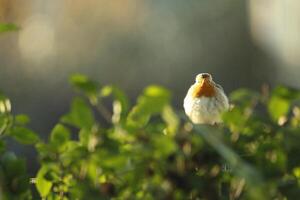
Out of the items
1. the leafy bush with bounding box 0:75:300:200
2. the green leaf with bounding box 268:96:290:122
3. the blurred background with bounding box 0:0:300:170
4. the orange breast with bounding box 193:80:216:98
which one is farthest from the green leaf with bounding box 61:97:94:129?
the blurred background with bounding box 0:0:300:170

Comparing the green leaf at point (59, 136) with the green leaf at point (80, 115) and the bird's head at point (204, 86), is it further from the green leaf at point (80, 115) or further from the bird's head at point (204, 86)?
the bird's head at point (204, 86)

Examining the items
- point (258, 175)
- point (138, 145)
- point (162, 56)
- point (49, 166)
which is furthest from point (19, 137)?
point (162, 56)

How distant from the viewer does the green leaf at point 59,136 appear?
2.85 feet

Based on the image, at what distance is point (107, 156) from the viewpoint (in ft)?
2.61

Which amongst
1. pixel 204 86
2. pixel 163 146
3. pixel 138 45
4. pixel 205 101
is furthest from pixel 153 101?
pixel 138 45

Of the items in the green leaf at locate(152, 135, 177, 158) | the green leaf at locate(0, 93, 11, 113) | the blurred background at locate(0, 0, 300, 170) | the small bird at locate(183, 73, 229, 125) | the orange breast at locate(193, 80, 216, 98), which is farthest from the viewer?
the blurred background at locate(0, 0, 300, 170)

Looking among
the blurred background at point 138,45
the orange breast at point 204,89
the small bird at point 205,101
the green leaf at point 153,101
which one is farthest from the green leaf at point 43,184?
the blurred background at point 138,45

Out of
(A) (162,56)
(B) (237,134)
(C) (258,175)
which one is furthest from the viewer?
(A) (162,56)

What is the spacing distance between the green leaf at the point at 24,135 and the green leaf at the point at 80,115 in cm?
9

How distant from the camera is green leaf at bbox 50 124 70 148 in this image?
34.3 inches

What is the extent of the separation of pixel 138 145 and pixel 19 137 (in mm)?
166

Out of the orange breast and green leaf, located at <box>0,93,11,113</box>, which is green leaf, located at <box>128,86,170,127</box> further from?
the orange breast

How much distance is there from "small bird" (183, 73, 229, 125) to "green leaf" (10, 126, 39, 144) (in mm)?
996

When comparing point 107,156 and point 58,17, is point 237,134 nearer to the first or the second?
point 107,156
